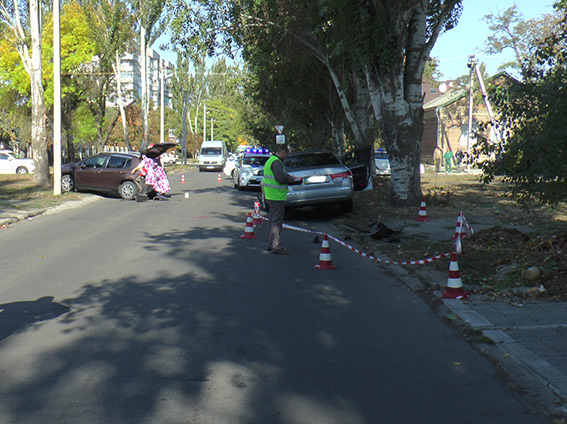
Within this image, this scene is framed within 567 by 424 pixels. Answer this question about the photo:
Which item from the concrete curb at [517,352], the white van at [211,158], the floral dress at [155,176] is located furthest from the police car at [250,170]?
the white van at [211,158]

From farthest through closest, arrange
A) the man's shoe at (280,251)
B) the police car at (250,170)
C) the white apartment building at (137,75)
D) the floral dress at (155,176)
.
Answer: the white apartment building at (137,75) → the police car at (250,170) → the floral dress at (155,176) → the man's shoe at (280,251)

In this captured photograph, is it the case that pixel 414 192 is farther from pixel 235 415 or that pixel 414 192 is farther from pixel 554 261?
pixel 235 415

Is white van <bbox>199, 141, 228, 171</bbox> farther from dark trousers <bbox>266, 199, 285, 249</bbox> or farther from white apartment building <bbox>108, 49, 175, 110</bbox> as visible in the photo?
dark trousers <bbox>266, 199, 285, 249</bbox>

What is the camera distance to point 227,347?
561cm

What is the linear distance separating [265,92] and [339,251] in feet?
91.3

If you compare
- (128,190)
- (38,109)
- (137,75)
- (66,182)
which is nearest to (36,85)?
(38,109)

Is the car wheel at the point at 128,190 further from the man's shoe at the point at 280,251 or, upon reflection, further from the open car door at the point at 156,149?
the man's shoe at the point at 280,251

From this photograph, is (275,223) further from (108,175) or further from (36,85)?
(36,85)

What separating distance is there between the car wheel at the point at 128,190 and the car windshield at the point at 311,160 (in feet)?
26.6

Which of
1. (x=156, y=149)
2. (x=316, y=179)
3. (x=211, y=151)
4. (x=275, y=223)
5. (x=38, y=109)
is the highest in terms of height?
(x=38, y=109)

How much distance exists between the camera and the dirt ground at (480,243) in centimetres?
790

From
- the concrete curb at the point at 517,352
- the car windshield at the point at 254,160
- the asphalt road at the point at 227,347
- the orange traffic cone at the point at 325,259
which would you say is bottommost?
the asphalt road at the point at 227,347

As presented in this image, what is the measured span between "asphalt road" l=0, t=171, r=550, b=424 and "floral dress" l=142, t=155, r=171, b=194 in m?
12.1

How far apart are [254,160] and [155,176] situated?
24.5 ft
